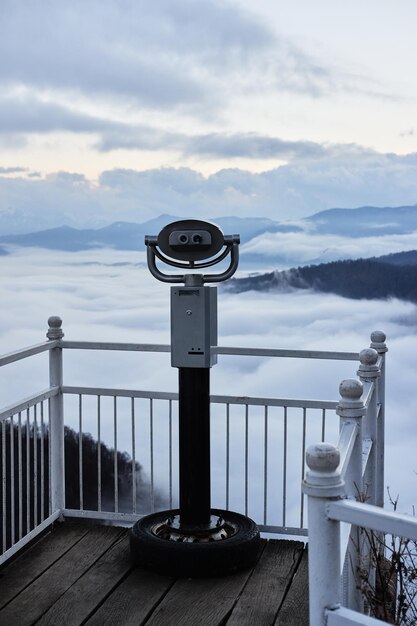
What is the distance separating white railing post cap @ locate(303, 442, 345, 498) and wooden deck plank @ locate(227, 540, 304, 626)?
5.45 ft

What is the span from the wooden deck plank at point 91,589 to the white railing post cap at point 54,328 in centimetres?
119

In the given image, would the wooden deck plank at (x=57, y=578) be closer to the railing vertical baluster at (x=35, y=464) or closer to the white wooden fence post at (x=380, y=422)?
the railing vertical baluster at (x=35, y=464)

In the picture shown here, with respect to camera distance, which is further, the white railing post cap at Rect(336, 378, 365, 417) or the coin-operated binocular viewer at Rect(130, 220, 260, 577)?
the coin-operated binocular viewer at Rect(130, 220, 260, 577)

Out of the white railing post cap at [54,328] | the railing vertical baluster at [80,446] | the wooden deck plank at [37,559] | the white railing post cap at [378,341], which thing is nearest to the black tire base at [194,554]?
the wooden deck plank at [37,559]

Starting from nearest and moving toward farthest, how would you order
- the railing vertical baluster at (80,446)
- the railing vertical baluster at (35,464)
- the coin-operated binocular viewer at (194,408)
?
the coin-operated binocular viewer at (194,408)
the railing vertical baluster at (35,464)
the railing vertical baluster at (80,446)

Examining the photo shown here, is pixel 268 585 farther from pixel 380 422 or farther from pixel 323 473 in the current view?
pixel 323 473

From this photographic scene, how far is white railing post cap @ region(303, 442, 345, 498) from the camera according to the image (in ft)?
6.54

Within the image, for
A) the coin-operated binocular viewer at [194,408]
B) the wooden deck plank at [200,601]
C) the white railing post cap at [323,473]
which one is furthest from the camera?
the coin-operated binocular viewer at [194,408]

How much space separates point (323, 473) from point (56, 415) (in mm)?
2791

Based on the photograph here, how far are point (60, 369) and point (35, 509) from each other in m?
0.78

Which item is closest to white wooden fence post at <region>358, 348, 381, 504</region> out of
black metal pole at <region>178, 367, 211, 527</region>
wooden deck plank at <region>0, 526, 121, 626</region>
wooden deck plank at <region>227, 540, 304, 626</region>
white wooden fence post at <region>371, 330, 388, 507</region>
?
white wooden fence post at <region>371, 330, 388, 507</region>

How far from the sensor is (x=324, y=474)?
78.9 inches

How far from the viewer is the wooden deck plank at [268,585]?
11.4ft

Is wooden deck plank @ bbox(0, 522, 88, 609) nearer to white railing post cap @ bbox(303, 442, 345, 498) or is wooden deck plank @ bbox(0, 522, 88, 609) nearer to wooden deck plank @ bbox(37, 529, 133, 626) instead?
wooden deck plank @ bbox(37, 529, 133, 626)
